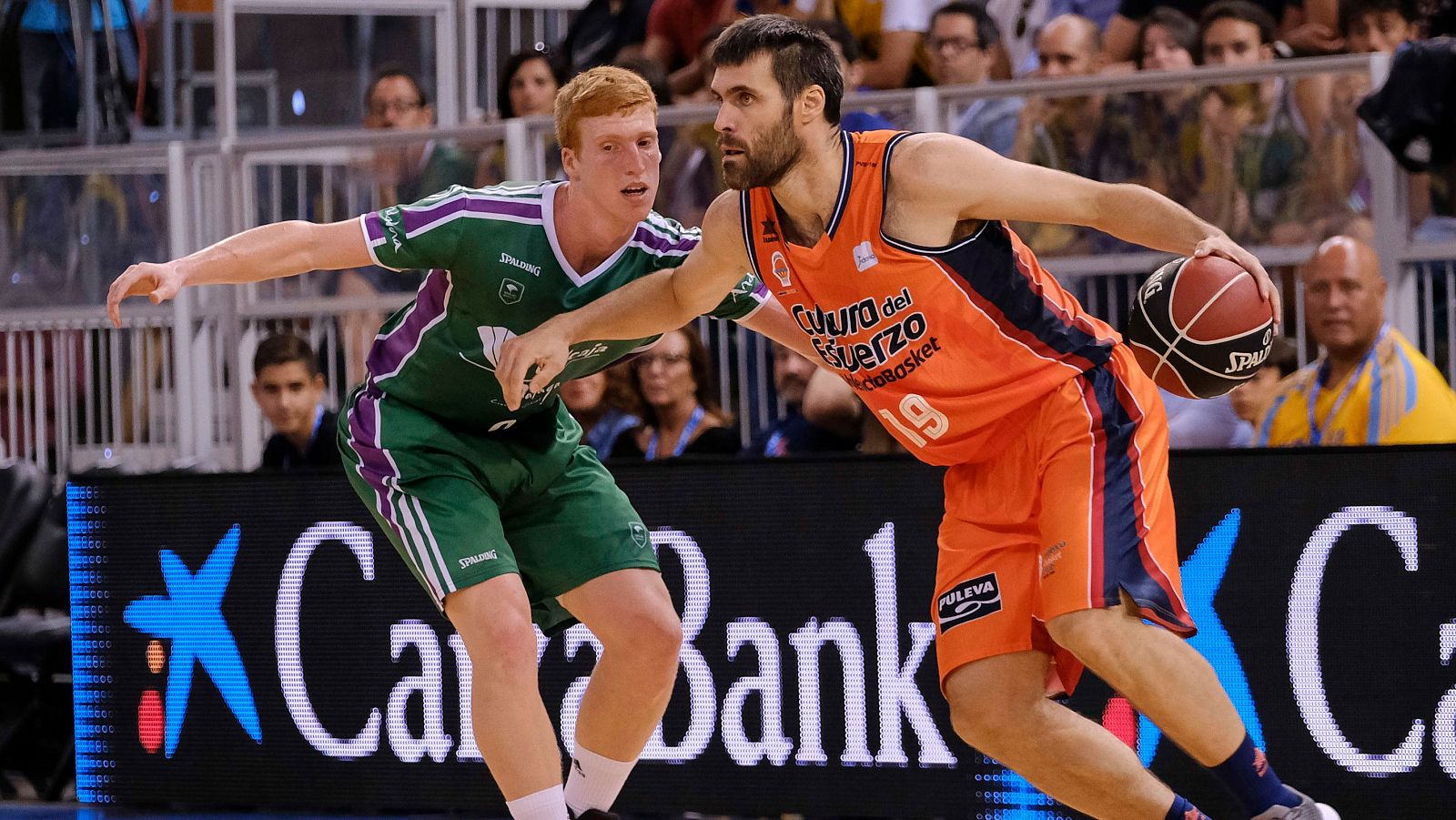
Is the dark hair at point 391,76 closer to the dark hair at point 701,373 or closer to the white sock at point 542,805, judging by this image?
the dark hair at point 701,373

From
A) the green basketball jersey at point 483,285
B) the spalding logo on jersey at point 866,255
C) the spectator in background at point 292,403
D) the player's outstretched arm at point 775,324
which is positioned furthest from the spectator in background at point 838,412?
the spalding logo on jersey at point 866,255

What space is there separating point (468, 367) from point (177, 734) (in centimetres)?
256

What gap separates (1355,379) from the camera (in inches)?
238

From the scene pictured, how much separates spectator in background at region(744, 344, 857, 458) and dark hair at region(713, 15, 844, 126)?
7.92 feet

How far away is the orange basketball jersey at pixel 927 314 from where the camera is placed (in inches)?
166

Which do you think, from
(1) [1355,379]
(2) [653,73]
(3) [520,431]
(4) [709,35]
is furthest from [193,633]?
(1) [1355,379]

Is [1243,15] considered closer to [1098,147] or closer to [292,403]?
[1098,147]

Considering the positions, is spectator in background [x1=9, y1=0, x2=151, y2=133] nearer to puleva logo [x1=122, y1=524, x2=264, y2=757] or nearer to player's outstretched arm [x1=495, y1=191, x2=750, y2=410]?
puleva logo [x1=122, y1=524, x2=264, y2=757]

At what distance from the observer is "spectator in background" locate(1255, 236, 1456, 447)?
19.5 ft

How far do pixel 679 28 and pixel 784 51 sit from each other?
4784mm

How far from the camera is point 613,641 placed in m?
5.03

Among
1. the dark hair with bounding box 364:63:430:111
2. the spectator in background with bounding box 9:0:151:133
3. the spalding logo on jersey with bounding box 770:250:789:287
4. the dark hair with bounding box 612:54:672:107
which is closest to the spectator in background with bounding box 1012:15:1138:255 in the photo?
the dark hair with bounding box 612:54:672:107

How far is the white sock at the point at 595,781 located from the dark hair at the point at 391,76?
4.68 m

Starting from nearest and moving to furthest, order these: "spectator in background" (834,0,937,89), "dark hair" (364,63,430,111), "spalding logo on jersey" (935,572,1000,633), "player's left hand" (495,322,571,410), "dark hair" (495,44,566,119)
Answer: "spalding logo on jersey" (935,572,1000,633) < "player's left hand" (495,322,571,410) < "spectator in background" (834,0,937,89) < "dark hair" (495,44,566,119) < "dark hair" (364,63,430,111)
